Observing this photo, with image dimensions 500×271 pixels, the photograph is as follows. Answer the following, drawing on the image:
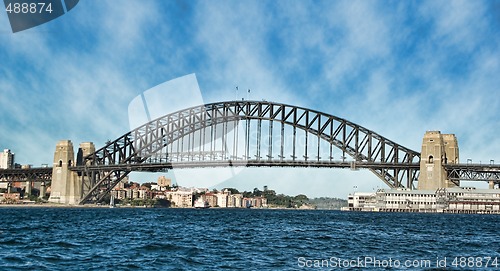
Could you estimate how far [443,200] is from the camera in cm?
11119

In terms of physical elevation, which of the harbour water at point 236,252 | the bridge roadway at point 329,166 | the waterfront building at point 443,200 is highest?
the bridge roadway at point 329,166

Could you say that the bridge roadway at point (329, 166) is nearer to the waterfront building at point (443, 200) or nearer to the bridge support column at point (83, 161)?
the waterfront building at point (443, 200)

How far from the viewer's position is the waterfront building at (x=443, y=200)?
111 m

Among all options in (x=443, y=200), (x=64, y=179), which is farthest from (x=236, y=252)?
(x=64, y=179)

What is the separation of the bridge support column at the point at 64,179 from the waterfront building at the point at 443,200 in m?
68.3

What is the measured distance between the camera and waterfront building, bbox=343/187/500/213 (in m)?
111

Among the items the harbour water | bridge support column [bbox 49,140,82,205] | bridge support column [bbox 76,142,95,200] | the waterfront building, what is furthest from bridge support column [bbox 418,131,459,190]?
bridge support column [bbox 49,140,82,205]

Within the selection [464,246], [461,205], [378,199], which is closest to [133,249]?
[464,246]

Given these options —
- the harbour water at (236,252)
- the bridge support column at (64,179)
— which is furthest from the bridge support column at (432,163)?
the bridge support column at (64,179)

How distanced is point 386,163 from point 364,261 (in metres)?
89.6

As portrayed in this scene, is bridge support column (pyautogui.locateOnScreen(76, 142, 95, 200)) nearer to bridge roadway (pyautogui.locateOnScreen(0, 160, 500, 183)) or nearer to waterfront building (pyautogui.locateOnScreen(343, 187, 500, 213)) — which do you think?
bridge roadway (pyautogui.locateOnScreen(0, 160, 500, 183))

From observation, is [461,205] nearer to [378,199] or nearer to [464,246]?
[378,199]

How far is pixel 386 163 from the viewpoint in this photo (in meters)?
113

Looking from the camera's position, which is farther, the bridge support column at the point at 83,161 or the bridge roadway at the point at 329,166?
the bridge support column at the point at 83,161
